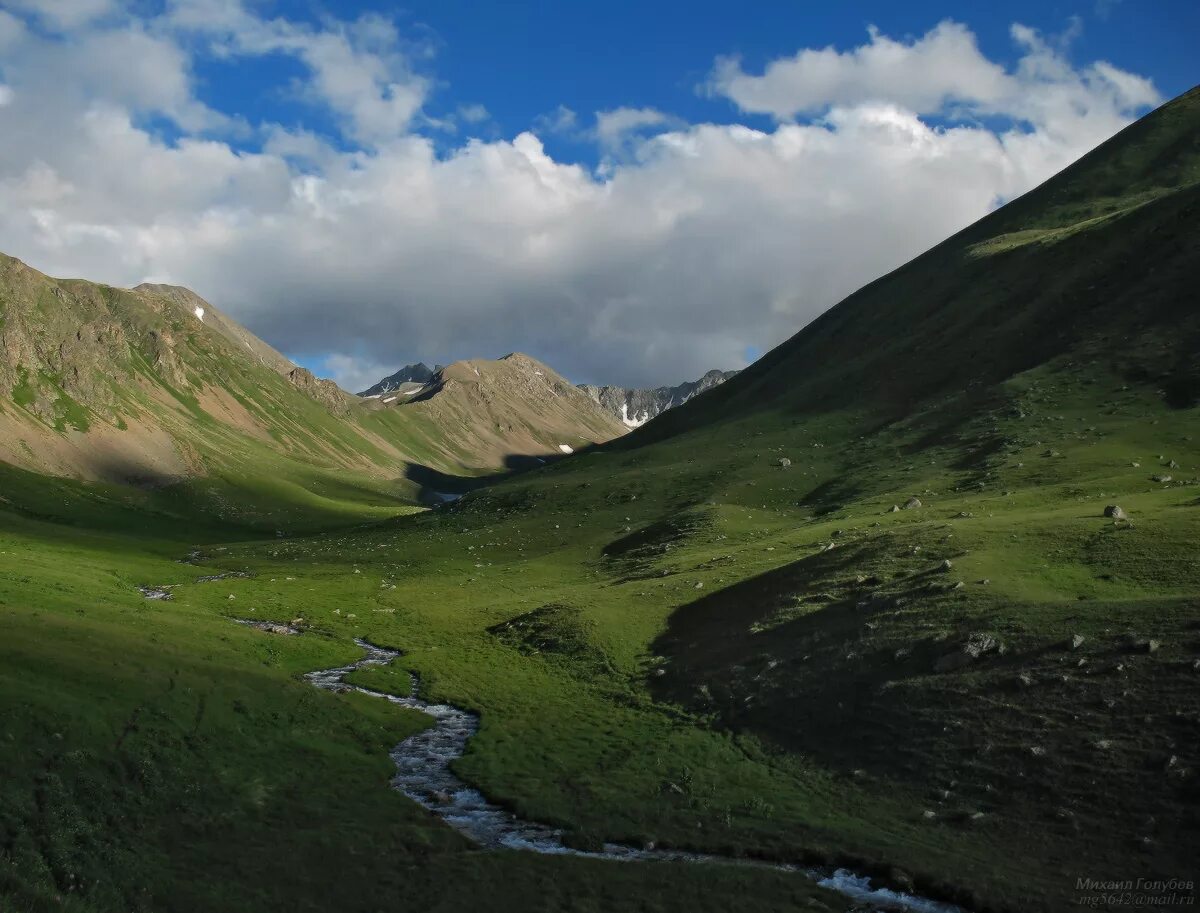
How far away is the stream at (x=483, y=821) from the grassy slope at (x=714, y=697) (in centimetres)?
93

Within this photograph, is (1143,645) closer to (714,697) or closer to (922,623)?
(922,623)

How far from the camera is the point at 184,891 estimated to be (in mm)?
24812

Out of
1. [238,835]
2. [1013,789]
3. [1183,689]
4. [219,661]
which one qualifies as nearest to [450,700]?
[219,661]

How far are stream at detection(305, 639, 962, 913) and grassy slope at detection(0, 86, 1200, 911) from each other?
3.04 ft

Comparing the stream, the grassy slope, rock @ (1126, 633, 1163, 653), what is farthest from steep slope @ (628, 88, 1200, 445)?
the stream

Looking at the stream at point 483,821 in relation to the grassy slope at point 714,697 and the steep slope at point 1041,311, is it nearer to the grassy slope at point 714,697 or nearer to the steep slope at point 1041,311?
the grassy slope at point 714,697

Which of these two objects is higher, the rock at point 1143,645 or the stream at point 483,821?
the rock at point 1143,645

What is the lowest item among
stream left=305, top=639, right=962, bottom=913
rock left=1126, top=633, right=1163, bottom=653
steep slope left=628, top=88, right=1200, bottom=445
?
stream left=305, top=639, right=962, bottom=913

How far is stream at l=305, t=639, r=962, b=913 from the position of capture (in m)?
27.8

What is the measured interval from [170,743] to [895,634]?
121 feet

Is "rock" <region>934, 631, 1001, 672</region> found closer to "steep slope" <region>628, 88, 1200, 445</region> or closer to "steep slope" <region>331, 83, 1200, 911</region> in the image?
"steep slope" <region>331, 83, 1200, 911</region>

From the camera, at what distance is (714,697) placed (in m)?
49.0

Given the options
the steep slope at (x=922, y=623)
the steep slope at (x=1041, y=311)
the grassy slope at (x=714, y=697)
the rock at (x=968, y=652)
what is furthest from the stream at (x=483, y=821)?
the steep slope at (x=1041, y=311)

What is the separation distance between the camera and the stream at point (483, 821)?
27.8 m
